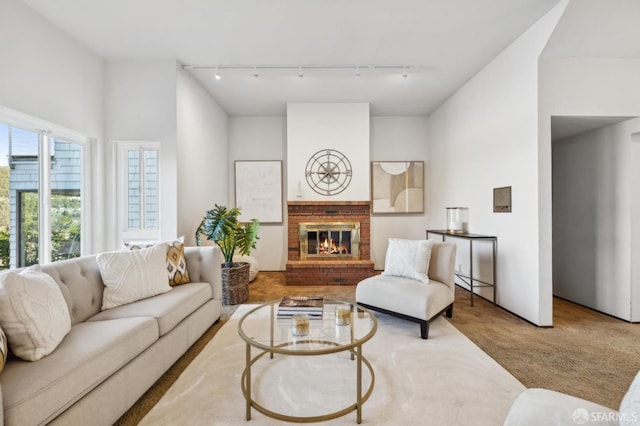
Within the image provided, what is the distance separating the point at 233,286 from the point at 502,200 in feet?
10.8

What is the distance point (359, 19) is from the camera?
2668mm

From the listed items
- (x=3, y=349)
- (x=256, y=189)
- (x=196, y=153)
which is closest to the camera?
(x=3, y=349)

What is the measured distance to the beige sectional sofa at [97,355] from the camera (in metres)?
1.17

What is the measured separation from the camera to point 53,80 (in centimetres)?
275

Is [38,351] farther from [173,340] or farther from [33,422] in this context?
[173,340]

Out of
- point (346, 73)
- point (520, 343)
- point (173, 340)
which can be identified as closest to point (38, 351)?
point (173, 340)

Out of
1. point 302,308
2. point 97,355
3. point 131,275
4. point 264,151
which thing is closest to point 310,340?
point 302,308

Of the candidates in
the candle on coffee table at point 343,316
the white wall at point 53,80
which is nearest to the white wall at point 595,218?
the candle on coffee table at point 343,316

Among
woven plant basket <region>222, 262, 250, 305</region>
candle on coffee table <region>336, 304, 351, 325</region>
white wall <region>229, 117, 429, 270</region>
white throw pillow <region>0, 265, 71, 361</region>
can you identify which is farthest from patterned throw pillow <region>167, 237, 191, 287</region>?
white wall <region>229, 117, 429, 270</region>

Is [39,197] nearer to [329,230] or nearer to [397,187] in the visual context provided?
[329,230]

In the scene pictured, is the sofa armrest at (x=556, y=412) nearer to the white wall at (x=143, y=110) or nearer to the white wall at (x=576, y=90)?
the white wall at (x=576, y=90)

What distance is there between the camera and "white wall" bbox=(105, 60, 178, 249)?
11.0 feet

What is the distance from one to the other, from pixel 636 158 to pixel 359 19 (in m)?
3.06

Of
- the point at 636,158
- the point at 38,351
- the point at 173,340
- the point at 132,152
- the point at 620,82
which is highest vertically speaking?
the point at 620,82
